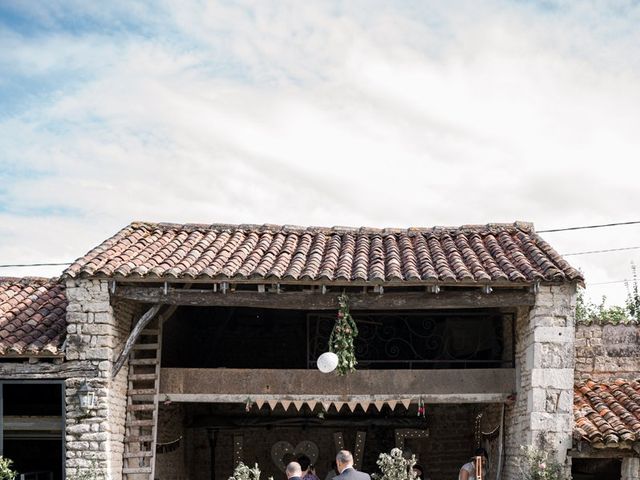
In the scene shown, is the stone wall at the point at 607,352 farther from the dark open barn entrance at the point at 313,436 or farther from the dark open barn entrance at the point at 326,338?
the dark open barn entrance at the point at 313,436

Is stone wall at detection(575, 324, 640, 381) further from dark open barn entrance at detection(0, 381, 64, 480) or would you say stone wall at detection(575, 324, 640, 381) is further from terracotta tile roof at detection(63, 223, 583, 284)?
dark open barn entrance at detection(0, 381, 64, 480)

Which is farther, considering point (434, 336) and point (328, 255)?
point (434, 336)

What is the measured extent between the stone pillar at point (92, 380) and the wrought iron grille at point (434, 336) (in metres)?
3.16

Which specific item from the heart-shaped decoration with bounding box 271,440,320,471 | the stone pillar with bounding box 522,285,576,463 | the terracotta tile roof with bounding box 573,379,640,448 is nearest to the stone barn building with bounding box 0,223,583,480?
the stone pillar with bounding box 522,285,576,463

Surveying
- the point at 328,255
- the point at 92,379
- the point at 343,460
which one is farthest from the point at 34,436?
the point at 343,460

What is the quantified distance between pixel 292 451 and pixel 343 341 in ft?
18.7

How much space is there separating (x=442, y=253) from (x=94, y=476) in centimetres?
544

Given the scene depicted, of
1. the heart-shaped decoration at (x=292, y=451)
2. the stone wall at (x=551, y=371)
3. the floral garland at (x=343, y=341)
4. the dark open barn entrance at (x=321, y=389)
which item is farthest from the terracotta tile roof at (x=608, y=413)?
the heart-shaped decoration at (x=292, y=451)

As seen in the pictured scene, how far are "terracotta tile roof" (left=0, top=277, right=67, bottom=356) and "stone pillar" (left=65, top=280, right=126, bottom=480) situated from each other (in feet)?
1.18

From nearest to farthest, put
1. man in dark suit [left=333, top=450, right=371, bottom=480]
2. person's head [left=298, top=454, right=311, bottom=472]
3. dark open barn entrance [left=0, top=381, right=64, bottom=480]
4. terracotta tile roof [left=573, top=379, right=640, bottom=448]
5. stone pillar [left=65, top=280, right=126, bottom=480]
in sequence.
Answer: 1. man in dark suit [left=333, top=450, right=371, bottom=480]
2. terracotta tile roof [left=573, top=379, right=640, bottom=448]
3. stone pillar [left=65, top=280, right=126, bottom=480]
4. dark open barn entrance [left=0, top=381, right=64, bottom=480]
5. person's head [left=298, top=454, right=311, bottom=472]

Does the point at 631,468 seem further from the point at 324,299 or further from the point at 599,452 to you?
the point at 324,299

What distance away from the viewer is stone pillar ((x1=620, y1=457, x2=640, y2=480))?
11.4 metres

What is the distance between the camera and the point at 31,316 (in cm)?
1244

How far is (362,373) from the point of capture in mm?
12266
